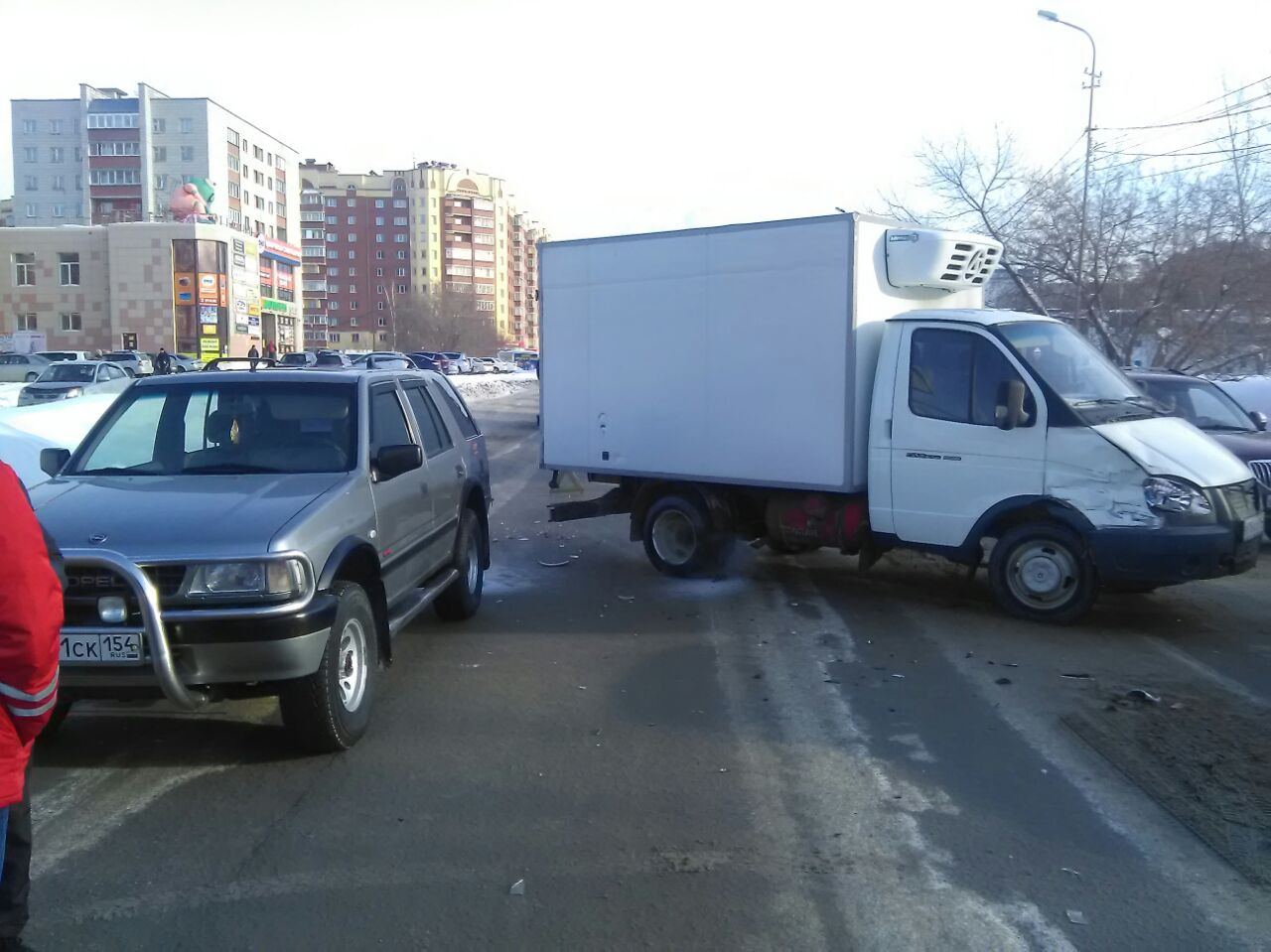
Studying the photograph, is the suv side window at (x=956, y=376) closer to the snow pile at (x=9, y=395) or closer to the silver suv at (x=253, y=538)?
the silver suv at (x=253, y=538)

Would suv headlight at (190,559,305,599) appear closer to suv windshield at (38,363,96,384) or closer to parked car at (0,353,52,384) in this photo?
suv windshield at (38,363,96,384)

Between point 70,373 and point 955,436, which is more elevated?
point 70,373

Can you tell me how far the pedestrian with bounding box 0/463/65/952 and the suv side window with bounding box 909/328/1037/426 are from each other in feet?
22.6

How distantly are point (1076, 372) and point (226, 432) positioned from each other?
20.2ft

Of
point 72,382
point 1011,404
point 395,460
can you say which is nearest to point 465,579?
point 395,460

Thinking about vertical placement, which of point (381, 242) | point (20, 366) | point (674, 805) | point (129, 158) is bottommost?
point (674, 805)

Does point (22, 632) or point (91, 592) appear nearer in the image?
point (22, 632)

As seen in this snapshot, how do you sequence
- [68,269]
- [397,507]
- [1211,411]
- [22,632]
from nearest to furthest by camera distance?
[22,632] < [397,507] < [1211,411] < [68,269]

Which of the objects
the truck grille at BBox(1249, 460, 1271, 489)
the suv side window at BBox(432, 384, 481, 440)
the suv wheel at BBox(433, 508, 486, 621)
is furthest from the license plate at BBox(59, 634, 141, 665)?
the truck grille at BBox(1249, 460, 1271, 489)

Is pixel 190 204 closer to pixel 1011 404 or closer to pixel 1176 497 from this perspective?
pixel 1011 404

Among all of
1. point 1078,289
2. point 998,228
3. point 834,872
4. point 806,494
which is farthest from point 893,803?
point 998,228

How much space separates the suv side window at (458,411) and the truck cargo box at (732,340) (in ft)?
5.40

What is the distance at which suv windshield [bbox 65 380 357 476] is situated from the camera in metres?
6.25

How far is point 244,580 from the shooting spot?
4.90 m
